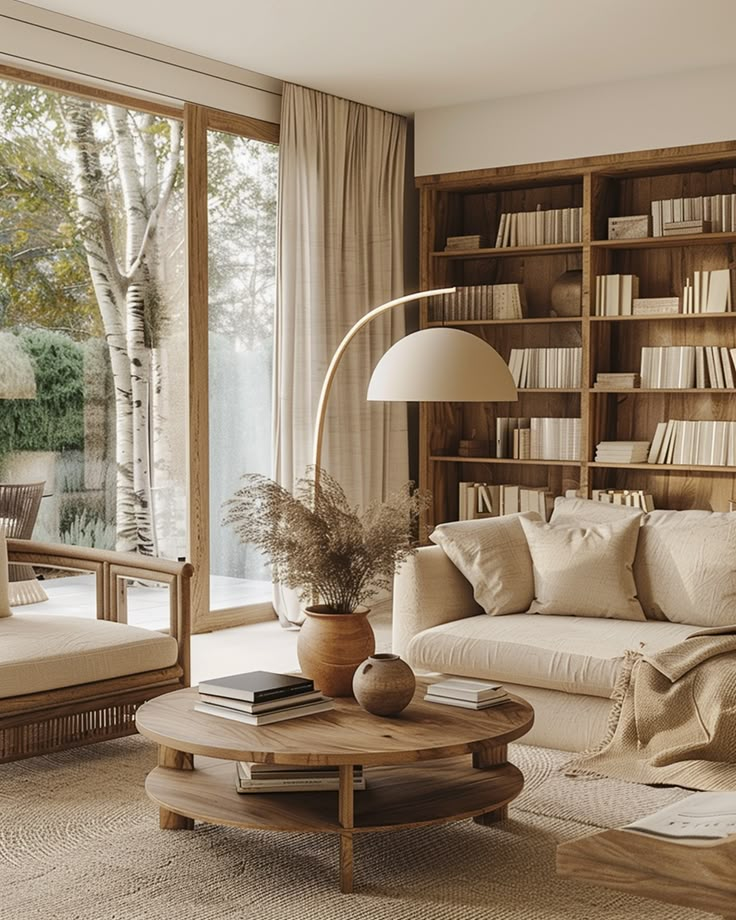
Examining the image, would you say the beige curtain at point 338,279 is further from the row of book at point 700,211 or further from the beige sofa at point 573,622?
the beige sofa at point 573,622

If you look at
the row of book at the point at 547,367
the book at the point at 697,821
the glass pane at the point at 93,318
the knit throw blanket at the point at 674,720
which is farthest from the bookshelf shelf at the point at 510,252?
the book at the point at 697,821

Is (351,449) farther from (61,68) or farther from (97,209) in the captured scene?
(61,68)

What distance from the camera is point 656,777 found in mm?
3641

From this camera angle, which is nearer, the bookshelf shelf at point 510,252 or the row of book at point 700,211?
the row of book at point 700,211

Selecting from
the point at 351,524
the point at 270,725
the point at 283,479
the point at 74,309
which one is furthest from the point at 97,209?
the point at 270,725

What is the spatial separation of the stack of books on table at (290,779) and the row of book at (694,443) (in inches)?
141

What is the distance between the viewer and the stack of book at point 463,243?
682 cm

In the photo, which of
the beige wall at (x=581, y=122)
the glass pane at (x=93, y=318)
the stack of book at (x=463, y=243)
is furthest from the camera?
the stack of book at (x=463, y=243)

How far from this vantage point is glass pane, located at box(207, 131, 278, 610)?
612 centimetres

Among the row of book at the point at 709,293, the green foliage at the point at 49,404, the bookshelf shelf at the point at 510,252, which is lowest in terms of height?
the green foliage at the point at 49,404

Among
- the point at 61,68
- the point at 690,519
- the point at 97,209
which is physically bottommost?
the point at 690,519

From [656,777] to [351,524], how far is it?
1.25 metres

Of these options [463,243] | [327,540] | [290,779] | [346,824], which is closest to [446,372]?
[327,540]

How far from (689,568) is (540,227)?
2889 millimetres
